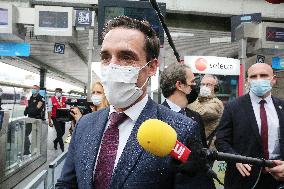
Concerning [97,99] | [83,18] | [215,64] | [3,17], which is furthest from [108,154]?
[215,64]

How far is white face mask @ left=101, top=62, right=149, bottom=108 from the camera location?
1385 millimetres

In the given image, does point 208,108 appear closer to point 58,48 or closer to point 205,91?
point 205,91

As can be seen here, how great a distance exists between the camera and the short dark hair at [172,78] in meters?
3.05

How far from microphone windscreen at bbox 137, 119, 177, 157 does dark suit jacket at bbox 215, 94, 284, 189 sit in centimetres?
191

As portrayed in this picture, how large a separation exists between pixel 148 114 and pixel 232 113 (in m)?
1.75

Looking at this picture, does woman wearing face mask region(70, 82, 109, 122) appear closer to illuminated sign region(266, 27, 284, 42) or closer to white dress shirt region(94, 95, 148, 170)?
white dress shirt region(94, 95, 148, 170)

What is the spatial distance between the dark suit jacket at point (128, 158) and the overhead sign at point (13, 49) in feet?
31.8

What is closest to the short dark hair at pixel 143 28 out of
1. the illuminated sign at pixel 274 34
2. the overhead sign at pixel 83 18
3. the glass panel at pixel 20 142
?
the glass panel at pixel 20 142

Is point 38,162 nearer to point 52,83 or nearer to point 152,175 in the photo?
point 152,175

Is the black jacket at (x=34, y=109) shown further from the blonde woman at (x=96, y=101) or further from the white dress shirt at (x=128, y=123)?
the white dress shirt at (x=128, y=123)

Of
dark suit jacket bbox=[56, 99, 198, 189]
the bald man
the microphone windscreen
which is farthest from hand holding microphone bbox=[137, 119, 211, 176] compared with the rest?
the bald man

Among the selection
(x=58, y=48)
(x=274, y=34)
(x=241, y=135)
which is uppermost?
(x=274, y=34)

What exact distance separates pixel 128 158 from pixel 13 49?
10.1 meters

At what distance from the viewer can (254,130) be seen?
2762mm
